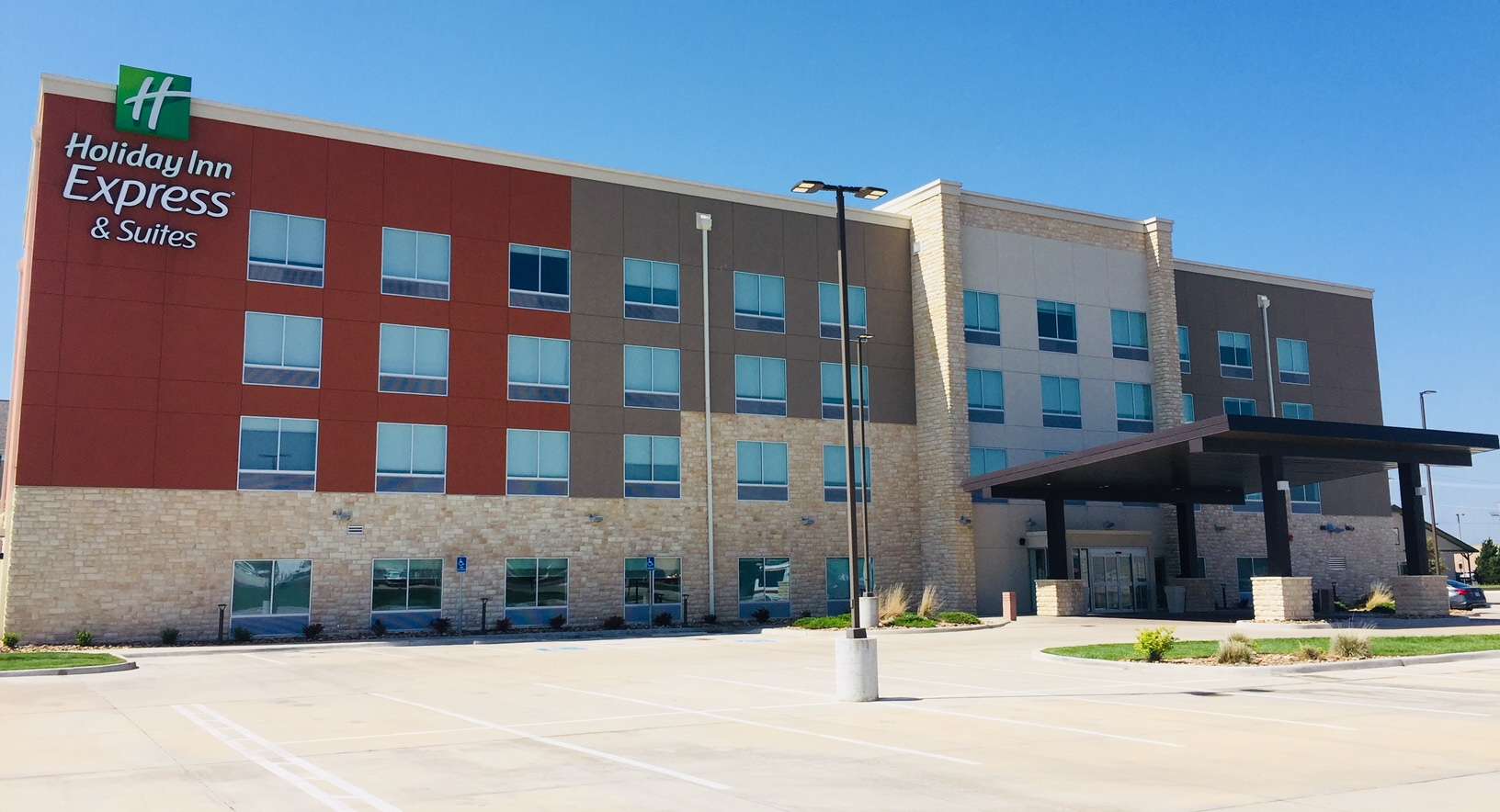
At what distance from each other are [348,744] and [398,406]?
24.9m

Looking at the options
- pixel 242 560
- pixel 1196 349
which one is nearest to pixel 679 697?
Result: pixel 242 560

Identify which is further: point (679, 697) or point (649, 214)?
point (649, 214)

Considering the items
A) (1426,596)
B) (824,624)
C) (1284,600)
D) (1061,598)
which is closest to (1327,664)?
(1284,600)

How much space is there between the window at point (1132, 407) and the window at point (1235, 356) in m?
5.62

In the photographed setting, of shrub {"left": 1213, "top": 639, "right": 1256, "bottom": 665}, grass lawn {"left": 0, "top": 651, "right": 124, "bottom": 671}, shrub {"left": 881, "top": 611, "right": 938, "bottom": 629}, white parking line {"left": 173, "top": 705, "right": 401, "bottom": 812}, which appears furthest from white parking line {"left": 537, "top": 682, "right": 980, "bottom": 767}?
shrub {"left": 881, "top": 611, "right": 938, "bottom": 629}

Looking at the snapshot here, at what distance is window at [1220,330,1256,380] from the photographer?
170 feet

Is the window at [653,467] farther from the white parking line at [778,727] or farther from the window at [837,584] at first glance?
the white parking line at [778,727]

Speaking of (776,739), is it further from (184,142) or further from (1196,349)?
(1196,349)

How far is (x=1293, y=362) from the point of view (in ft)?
178

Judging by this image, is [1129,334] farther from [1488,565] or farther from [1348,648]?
[1488,565]

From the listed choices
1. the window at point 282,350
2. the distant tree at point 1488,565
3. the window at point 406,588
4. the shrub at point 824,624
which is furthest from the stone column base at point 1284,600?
the distant tree at point 1488,565

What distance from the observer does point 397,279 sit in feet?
120

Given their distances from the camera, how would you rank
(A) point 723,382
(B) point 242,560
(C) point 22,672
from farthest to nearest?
(A) point 723,382 < (B) point 242,560 < (C) point 22,672

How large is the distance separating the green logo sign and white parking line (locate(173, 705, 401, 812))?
2349 cm
